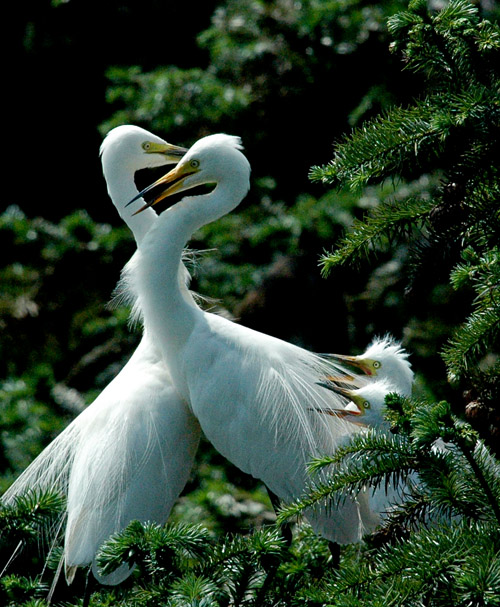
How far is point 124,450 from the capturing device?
99.7 inches

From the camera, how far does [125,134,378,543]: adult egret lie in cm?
249

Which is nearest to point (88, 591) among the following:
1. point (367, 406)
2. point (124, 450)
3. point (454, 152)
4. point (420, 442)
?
point (124, 450)

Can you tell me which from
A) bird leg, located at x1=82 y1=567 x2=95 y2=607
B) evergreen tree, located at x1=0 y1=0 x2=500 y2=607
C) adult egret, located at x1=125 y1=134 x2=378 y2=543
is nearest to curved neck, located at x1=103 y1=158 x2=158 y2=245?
adult egret, located at x1=125 y1=134 x2=378 y2=543

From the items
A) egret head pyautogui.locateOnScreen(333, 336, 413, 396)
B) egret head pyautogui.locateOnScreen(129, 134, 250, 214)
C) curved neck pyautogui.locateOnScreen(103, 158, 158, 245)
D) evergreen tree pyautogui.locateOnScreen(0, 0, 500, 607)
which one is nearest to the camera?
evergreen tree pyautogui.locateOnScreen(0, 0, 500, 607)

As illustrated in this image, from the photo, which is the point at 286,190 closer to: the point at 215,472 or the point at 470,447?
the point at 215,472

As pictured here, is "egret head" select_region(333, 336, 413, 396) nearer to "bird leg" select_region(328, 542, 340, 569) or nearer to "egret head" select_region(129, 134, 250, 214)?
"bird leg" select_region(328, 542, 340, 569)

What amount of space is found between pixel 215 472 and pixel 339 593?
10.4 ft

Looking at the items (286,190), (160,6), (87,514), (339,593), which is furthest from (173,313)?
(160,6)

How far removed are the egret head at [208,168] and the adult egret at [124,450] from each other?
32cm

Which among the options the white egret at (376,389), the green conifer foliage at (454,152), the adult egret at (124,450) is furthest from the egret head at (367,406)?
the green conifer foliage at (454,152)

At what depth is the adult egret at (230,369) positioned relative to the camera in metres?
2.49

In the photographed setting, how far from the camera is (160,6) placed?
697 cm

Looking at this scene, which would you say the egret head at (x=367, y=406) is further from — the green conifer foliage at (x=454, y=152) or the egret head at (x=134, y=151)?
the egret head at (x=134, y=151)

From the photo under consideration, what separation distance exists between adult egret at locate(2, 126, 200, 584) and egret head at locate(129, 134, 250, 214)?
0.32 metres
